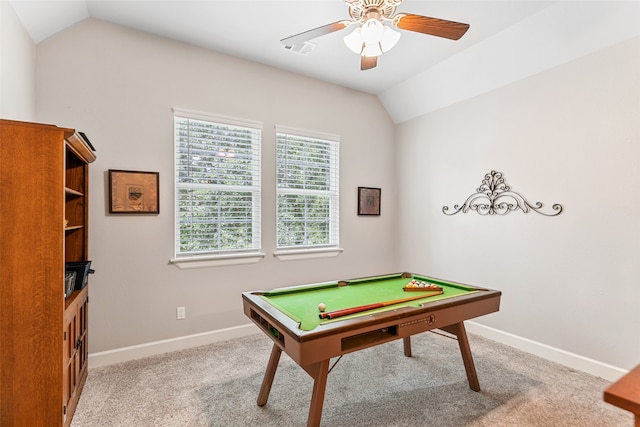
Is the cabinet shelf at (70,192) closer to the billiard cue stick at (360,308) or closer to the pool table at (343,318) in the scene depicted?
the pool table at (343,318)

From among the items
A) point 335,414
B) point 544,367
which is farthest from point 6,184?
point 544,367

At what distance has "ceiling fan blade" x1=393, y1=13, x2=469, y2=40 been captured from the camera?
1.73m

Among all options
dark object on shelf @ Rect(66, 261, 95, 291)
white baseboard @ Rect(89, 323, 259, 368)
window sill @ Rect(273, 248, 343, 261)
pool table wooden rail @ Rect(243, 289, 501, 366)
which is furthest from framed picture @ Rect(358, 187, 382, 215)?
dark object on shelf @ Rect(66, 261, 95, 291)

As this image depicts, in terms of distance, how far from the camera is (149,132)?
2850 millimetres

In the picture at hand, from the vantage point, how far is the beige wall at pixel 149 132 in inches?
102

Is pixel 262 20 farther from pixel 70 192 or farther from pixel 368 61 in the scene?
pixel 70 192

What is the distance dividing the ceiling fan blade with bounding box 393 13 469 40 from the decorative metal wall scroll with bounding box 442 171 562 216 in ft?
6.16

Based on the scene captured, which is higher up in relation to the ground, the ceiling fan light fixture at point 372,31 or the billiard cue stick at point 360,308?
the ceiling fan light fixture at point 372,31

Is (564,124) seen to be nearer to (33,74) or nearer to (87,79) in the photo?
(87,79)

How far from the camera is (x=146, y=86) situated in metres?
2.84

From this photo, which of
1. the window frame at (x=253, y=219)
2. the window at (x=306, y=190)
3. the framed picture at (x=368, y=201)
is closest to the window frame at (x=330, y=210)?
the window at (x=306, y=190)

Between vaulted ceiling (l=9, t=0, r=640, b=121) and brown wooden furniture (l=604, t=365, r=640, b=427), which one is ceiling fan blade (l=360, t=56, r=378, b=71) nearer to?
vaulted ceiling (l=9, t=0, r=640, b=121)

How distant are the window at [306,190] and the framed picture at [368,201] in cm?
36

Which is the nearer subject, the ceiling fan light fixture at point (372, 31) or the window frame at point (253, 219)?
the ceiling fan light fixture at point (372, 31)
